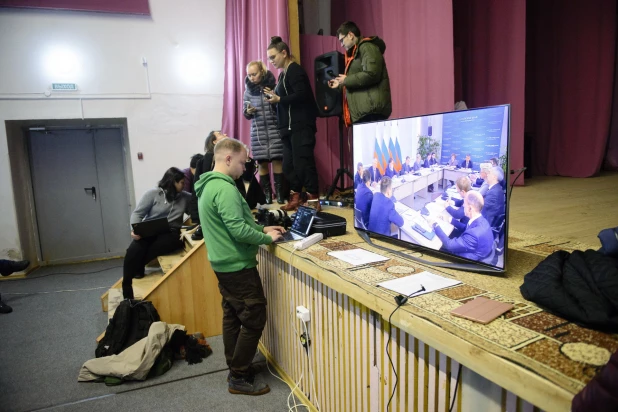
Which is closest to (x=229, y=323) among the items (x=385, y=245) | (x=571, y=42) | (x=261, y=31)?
(x=385, y=245)

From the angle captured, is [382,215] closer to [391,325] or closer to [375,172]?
[375,172]

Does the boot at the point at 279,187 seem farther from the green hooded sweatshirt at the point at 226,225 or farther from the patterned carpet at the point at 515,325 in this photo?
the patterned carpet at the point at 515,325

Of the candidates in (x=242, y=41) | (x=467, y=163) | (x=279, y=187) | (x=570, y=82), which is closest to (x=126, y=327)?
(x=279, y=187)

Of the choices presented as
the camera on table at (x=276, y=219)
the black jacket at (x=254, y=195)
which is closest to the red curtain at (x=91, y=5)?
the black jacket at (x=254, y=195)

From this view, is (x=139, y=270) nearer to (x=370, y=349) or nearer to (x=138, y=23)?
(x=370, y=349)

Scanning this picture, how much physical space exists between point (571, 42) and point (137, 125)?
533 cm

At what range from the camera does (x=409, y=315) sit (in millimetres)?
1172

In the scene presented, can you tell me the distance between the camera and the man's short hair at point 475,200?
1.37 metres

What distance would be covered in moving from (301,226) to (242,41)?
2.93 metres

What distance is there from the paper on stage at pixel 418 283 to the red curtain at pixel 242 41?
2.81 metres

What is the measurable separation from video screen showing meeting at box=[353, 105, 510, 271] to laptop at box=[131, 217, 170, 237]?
6.66 ft

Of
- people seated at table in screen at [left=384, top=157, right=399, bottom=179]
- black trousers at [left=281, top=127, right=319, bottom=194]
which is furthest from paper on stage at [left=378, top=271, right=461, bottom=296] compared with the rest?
black trousers at [left=281, top=127, right=319, bottom=194]

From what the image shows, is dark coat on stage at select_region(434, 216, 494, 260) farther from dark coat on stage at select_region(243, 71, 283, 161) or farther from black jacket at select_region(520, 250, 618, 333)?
dark coat on stage at select_region(243, 71, 283, 161)

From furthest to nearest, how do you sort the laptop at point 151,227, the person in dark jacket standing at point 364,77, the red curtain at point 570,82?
the red curtain at point 570,82, the laptop at point 151,227, the person in dark jacket standing at point 364,77
